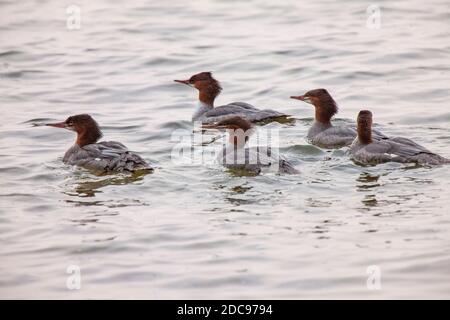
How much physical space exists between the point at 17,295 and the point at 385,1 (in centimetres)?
1452

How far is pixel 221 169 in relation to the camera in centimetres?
1148

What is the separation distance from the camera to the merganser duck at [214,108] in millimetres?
13648

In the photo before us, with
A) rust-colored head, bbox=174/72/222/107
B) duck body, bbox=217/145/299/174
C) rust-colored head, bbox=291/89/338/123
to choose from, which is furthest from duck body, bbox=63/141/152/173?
rust-colored head, bbox=174/72/222/107

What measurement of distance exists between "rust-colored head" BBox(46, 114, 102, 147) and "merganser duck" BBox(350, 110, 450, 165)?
11.3 feet

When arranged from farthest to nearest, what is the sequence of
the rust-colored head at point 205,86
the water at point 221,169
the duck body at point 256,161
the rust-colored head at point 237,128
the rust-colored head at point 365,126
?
the rust-colored head at point 205,86, the rust-colored head at point 237,128, the rust-colored head at point 365,126, the duck body at point 256,161, the water at point 221,169

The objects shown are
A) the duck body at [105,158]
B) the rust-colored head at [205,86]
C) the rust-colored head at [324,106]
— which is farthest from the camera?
A: the rust-colored head at [205,86]

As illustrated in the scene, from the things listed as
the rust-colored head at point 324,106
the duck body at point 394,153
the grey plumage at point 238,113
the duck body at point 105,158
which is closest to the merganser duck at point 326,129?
the rust-colored head at point 324,106

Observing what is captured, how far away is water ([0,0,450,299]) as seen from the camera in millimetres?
8250

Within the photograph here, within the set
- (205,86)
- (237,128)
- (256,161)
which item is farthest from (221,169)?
(205,86)

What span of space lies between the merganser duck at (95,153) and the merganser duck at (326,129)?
9.28 ft

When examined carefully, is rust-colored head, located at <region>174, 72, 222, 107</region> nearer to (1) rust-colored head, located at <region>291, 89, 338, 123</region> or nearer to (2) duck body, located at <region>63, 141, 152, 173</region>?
(1) rust-colored head, located at <region>291, 89, 338, 123</region>

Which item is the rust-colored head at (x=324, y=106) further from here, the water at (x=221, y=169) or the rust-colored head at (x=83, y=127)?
the rust-colored head at (x=83, y=127)

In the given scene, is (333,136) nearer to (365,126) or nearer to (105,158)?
(365,126)
